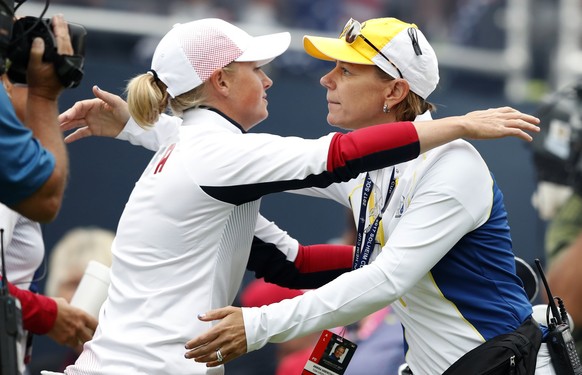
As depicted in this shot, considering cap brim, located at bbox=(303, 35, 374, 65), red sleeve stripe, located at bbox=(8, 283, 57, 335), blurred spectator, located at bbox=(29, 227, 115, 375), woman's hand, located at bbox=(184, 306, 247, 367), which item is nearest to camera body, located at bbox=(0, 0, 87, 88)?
woman's hand, located at bbox=(184, 306, 247, 367)

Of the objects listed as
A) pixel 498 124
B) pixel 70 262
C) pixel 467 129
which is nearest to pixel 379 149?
pixel 467 129

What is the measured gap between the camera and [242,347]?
3334mm

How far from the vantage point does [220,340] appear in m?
3.29

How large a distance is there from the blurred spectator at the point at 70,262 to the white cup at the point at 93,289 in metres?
1.52

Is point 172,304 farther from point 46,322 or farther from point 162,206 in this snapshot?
point 46,322

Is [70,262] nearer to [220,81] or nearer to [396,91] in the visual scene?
[220,81]

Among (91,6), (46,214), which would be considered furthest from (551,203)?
(46,214)

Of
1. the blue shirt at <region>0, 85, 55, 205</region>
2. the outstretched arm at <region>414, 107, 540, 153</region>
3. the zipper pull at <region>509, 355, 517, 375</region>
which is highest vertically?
the outstretched arm at <region>414, 107, 540, 153</region>

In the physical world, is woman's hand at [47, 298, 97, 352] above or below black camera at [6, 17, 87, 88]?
below

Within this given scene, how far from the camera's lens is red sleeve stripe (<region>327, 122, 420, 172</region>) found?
335 centimetres

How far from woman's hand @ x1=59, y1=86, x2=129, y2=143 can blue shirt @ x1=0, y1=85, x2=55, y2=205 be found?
3.77ft

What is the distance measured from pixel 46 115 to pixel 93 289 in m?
1.39

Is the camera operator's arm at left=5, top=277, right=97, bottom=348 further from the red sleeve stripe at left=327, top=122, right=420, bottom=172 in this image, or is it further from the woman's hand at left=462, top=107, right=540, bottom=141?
the woman's hand at left=462, top=107, right=540, bottom=141

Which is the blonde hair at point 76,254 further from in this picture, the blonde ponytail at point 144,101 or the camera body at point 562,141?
the camera body at point 562,141
